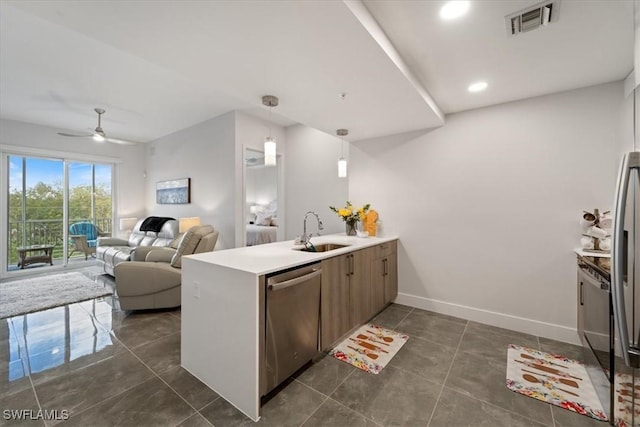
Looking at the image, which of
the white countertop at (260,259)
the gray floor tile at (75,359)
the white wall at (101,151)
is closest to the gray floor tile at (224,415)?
the white countertop at (260,259)

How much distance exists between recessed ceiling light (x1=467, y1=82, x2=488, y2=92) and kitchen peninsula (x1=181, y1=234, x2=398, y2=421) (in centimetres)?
195

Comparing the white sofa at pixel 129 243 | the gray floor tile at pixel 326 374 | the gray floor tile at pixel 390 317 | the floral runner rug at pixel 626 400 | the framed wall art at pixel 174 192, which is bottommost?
the gray floor tile at pixel 390 317

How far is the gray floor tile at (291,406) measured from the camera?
1.61 metres

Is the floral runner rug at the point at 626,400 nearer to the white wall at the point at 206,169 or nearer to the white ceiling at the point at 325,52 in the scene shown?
the white ceiling at the point at 325,52

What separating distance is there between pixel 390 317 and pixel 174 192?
5.03 metres

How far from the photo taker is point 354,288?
2633 millimetres

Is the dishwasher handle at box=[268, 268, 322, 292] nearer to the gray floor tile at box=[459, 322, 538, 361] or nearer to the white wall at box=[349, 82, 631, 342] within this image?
the gray floor tile at box=[459, 322, 538, 361]

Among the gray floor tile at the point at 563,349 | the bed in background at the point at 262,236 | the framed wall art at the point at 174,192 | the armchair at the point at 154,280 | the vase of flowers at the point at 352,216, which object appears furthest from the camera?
the bed in background at the point at 262,236

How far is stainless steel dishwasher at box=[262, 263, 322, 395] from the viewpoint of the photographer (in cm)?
171

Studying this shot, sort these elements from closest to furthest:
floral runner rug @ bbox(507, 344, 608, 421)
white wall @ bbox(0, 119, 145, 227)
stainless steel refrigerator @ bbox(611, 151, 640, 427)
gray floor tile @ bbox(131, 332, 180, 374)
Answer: stainless steel refrigerator @ bbox(611, 151, 640, 427)
floral runner rug @ bbox(507, 344, 608, 421)
gray floor tile @ bbox(131, 332, 180, 374)
white wall @ bbox(0, 119, 145, 227)

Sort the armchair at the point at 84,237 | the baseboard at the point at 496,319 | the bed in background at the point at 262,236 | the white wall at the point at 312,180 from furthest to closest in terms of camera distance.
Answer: the armchair at the point at 84,237, the bed in background at the point at 262,236, the white wall at the point at 312,180, the baseboard at the point at 496,319

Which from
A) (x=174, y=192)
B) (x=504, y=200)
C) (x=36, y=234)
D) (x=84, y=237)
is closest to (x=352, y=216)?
(x=504, y=200)

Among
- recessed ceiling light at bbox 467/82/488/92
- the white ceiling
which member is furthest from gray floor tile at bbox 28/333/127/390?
recessed ceiling light at bbox 467/82/488/92

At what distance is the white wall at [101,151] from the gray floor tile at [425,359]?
7002 mm
